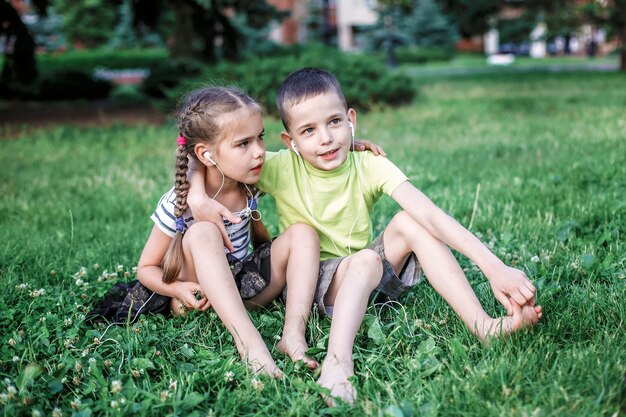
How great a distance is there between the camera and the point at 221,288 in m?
2.55

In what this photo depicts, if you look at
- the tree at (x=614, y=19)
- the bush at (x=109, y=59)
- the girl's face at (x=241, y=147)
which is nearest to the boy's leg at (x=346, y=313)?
the girl's face at (x=241, y=147)

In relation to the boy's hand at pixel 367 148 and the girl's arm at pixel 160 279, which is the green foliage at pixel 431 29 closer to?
the boy's hand at pixel 367 148

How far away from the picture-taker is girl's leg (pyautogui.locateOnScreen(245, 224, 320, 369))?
2564 mm

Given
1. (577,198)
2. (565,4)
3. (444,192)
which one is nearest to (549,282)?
(577,198)

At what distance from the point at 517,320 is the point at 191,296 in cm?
131

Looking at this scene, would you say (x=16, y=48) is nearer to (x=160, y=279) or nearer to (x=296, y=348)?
(x=160, y=279)

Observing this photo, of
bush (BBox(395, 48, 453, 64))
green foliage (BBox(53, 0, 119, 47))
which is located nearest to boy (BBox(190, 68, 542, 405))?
bush (BBox(395, 48, 453, 64))

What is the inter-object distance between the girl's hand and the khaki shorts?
479 mm

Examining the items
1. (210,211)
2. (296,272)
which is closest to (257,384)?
(296,272)

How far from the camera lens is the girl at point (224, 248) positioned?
2561 mm

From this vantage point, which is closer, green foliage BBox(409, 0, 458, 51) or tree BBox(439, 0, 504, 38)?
tree BBox(439, 0, 504, 38)

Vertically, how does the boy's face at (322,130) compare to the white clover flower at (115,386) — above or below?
above

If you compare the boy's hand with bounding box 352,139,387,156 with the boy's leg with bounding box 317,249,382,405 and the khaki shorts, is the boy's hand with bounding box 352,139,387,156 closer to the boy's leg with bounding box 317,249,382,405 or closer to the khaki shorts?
the khaki shorts

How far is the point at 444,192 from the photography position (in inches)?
187
